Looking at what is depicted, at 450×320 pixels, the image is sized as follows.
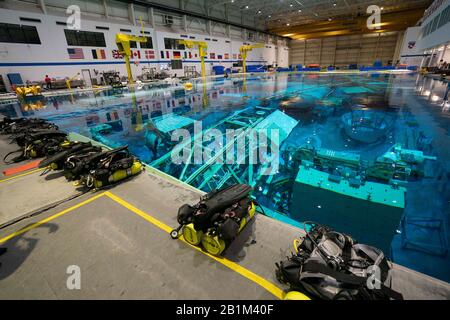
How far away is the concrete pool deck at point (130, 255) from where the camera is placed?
1.80 m

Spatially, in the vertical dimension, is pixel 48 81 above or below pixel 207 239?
above

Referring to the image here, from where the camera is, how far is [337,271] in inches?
61.4

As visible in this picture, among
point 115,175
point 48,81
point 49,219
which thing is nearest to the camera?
point 49,219

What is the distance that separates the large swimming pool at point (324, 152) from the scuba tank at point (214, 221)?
1.53 meters

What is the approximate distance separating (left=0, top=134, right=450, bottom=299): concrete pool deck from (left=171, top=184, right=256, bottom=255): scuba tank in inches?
5.2

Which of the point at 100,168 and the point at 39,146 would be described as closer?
the point at 100,168

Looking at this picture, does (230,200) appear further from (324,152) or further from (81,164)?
(324,152)

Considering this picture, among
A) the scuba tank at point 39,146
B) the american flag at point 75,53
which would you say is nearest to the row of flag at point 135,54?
the american flag at point 75,53

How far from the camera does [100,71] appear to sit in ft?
72.4

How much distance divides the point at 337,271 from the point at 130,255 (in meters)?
1.97

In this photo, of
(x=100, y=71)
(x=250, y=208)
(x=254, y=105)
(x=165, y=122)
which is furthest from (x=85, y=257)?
(x=100, y=71)

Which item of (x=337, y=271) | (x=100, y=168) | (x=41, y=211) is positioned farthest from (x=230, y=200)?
(x=41, y=211)

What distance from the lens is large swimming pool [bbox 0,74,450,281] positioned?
10.4 ft

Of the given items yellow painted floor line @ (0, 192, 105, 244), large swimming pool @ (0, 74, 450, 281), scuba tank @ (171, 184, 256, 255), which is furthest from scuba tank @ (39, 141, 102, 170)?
scuba tank @ (171, 184, 256, 255)
